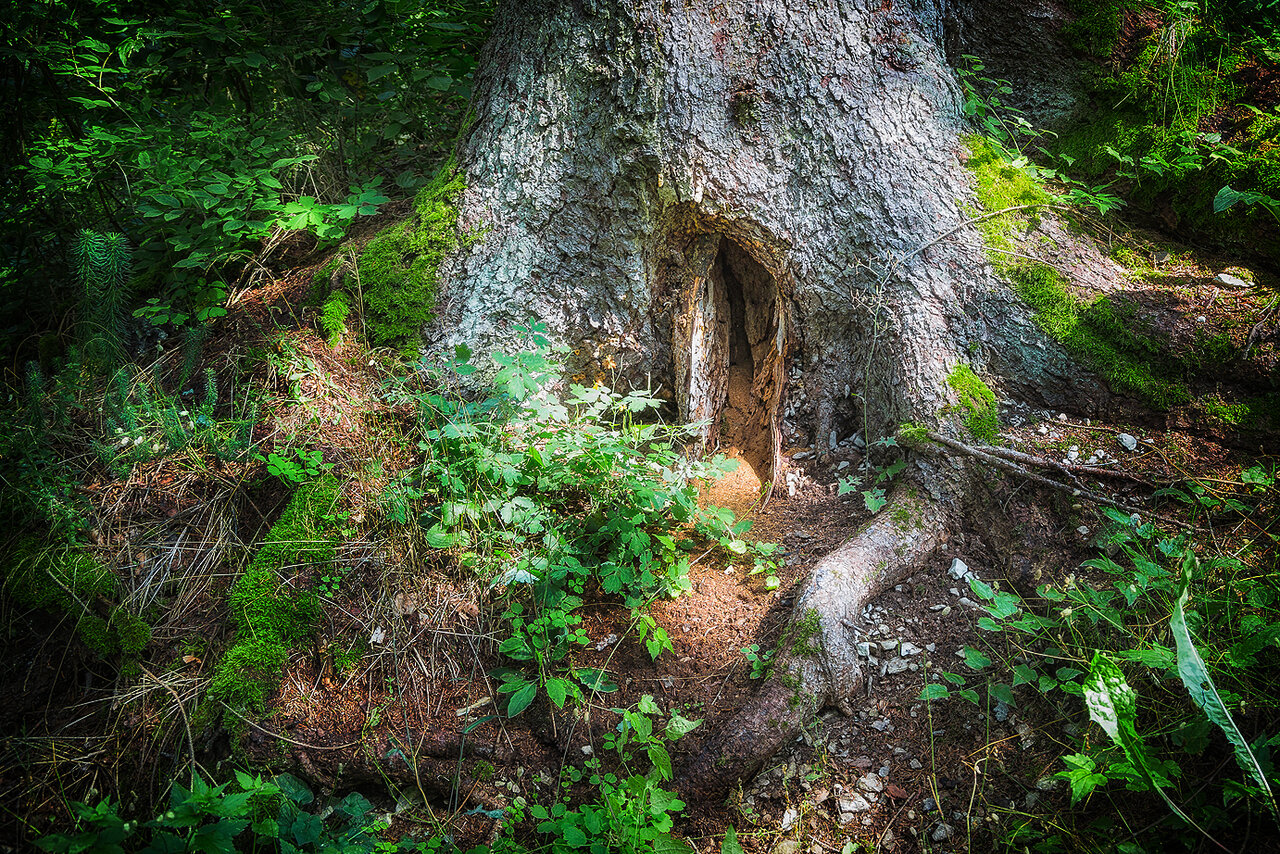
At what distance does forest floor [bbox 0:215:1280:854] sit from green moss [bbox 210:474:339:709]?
0.08 m

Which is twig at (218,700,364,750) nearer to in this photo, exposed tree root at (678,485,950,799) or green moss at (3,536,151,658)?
green moss at (3,536,151,658)

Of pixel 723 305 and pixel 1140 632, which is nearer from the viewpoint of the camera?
pixel 1140 632

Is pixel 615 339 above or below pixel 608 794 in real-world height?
above

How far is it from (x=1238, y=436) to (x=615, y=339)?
2704mm

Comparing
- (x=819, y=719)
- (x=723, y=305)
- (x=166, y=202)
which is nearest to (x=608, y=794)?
(x=819, y=719)

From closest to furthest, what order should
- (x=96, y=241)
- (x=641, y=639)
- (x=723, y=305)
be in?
(x=641, y=639), (x=96, y=241), (x=723, y=305)

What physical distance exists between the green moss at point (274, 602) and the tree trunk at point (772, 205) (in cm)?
105

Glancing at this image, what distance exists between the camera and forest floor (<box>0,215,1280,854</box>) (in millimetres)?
2096

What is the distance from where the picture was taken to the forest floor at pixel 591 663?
6.88 ft

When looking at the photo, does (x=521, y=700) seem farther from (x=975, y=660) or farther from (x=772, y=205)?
(x=772, y=205)

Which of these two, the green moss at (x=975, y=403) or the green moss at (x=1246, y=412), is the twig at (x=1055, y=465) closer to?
the green moss at (x=975, y=403)

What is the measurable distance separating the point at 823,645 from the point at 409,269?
2.66 metres

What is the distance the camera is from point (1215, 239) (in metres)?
2.86

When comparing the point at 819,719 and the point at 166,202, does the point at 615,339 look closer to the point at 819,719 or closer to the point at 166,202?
the point at 819,719
